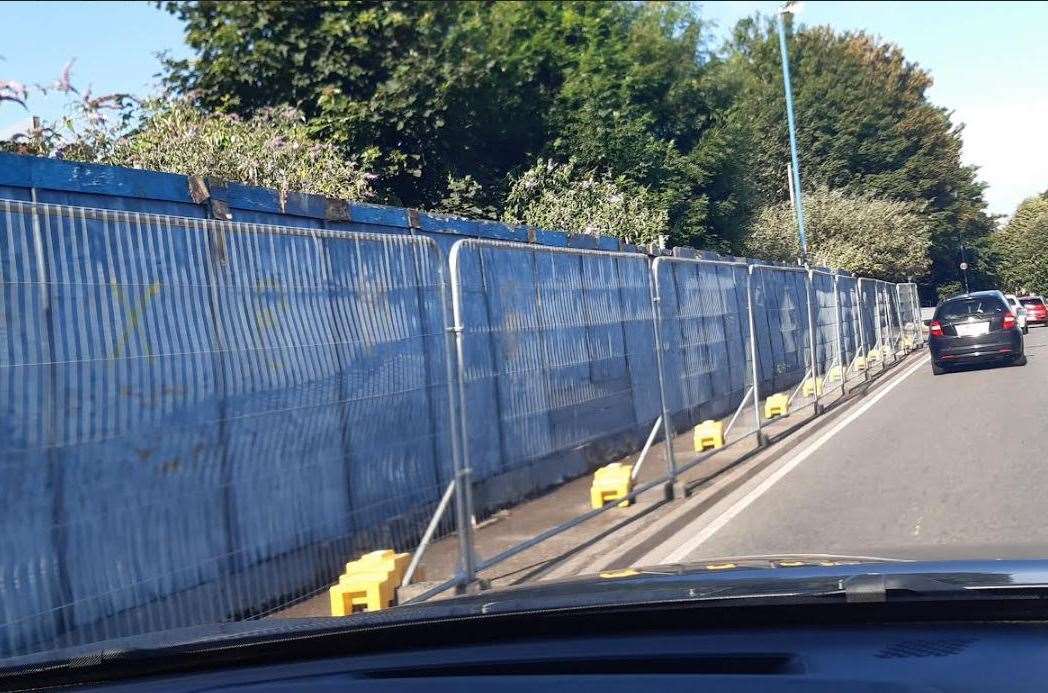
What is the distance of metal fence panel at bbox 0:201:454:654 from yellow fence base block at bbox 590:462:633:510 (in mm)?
2214

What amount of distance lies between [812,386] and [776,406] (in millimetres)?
3060

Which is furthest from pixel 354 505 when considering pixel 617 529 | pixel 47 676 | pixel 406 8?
pixel 406 8

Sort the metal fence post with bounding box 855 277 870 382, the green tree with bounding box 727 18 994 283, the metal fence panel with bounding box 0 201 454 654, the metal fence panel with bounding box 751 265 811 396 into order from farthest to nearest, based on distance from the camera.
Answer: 1. the green tree with bounding box 727 18 994 283
2. the metal fence post with bounding box 855 277 870 382
3. the metal fence panel with bounding box 751 265 811 396
4. the metal fence panel with bounding box 0 201 454 654

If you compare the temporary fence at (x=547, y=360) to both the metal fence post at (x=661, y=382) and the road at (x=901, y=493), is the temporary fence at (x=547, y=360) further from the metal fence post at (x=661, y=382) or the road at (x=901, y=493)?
the road at (x=901, y=493)

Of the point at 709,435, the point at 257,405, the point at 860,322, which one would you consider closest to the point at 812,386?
the point at 860,322

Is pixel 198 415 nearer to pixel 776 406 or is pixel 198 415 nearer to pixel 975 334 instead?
pixel 776 406

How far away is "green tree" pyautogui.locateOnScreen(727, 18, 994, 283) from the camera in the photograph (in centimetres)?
5256

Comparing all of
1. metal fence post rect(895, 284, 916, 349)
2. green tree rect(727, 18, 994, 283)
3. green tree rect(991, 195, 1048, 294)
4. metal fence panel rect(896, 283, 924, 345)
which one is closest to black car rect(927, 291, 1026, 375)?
metal fence post rect(895, 284, 916, 349)

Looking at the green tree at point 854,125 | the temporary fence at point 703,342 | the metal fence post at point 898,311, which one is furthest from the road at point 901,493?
the green tree at point 854,125

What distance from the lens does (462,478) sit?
22.6 feet

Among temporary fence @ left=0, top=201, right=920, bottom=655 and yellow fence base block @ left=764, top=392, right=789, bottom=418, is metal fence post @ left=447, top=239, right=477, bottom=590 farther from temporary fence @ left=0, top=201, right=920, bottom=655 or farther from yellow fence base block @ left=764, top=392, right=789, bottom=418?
yellow fence base block @ left=764, top=392, right=789, bottom=418

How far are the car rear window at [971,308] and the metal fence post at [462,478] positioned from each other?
18.5 meters

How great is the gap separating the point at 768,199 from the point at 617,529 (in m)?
44.9

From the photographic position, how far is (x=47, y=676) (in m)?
2.43
